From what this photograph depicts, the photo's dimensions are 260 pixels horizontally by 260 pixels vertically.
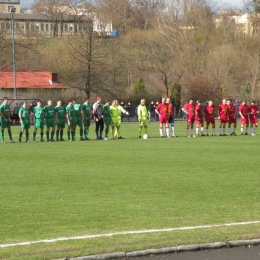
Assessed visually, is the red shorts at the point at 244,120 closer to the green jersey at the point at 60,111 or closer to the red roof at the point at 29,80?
the green jersey at the point at 60,111

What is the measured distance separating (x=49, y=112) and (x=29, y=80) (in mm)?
45662

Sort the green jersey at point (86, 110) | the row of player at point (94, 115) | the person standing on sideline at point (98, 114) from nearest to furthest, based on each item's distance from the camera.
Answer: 1. the row of player at point (94, 115)
2. the person standing on sideline at point (98, 114)
3. the green jersey at point (86, 110)

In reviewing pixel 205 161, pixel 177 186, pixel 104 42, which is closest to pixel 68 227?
pixel 177 186

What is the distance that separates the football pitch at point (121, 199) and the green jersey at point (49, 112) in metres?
7.94

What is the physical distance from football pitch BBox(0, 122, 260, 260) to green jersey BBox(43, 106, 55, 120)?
7944mm

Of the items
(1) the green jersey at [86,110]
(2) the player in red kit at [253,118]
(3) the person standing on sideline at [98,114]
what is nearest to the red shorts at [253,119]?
(2) the player in red kit at [253,118]

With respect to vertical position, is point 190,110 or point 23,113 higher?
point 23,113

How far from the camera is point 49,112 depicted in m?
33.6

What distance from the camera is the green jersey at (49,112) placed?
33438 mm

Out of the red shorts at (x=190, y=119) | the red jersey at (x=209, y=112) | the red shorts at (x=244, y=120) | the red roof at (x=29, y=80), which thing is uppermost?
the red roof at (x=29, y=80)

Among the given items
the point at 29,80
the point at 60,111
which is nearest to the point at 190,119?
the point at 60,111

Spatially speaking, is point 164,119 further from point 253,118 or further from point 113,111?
point 253,118

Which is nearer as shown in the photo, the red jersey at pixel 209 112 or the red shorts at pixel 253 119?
the red jersey at pixel 209 112

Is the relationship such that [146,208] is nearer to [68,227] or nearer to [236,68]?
[68,227]
